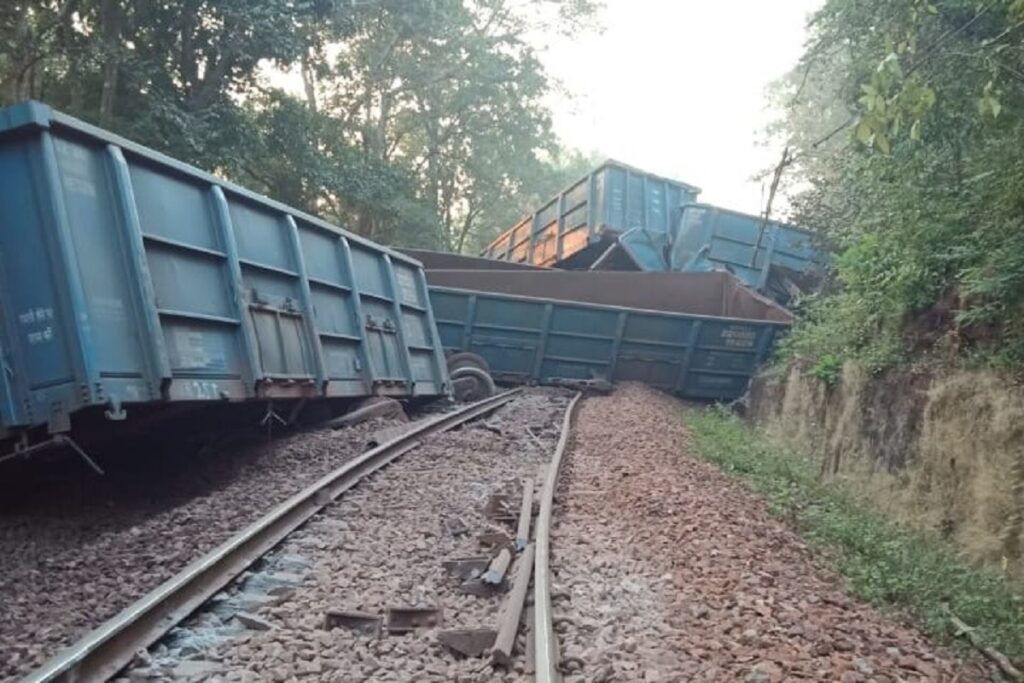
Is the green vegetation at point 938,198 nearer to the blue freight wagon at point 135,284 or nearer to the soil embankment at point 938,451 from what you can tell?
the soil embankment at point 938,451

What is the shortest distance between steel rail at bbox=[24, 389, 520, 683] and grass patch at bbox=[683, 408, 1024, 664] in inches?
139

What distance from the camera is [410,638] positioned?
377cm

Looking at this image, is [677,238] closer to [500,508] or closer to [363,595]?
[500,508]

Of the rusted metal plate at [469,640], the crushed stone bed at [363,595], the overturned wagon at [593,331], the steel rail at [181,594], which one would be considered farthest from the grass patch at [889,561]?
the overturned wagon at [593,331]

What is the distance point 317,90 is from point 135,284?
1020 inches

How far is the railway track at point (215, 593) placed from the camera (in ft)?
10.5

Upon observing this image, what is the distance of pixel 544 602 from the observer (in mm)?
3926

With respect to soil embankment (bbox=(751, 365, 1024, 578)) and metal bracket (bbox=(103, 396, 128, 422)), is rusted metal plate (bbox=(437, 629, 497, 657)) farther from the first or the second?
soil embankment (bbox=(751, 365, 1024, 578))

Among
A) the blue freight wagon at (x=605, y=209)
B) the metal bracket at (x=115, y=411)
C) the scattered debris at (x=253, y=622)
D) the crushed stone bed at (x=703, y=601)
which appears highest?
the blue freight wagon at (x=605, y=209)

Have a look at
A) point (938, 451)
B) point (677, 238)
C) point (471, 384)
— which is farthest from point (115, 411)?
point (677, 238)

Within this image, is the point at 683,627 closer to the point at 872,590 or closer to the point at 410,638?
the point at 410,638

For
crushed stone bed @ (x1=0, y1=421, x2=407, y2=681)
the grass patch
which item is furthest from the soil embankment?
crushed stone bed @ (x1=0, y1=421, x2=407, y2=681)

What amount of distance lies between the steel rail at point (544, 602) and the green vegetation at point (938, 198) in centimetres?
274

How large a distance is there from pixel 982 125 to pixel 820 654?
5051 millimetres
